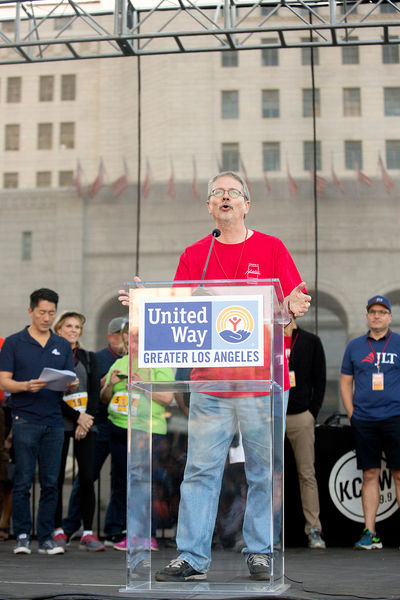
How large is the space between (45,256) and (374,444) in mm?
5117

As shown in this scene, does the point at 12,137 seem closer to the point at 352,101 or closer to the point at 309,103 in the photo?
the point at 309,103

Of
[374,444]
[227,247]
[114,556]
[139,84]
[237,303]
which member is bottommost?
[114,556]

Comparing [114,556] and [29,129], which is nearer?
[114,556]

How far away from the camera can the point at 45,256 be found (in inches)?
381

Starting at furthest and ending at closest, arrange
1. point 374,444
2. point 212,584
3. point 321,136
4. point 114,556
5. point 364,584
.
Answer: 1. point 321,136
2. point 374,444
3. point 114,556
4. point 364,584
5. point 212,584

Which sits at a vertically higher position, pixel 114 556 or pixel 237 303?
pixel 237 303

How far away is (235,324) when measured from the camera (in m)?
3.03

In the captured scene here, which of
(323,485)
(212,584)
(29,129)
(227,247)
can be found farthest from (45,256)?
(212,584)

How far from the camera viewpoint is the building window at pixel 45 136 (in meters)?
9.82

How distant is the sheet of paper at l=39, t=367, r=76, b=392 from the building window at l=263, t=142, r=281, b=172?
16.1ft

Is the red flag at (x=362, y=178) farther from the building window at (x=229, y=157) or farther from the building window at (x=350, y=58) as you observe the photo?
the building window at (x=229, y=157)

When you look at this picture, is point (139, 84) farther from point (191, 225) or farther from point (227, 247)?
point (227, 247)

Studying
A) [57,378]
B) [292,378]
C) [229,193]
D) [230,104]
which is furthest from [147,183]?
[229,193]

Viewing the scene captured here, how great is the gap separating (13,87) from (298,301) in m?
7.61
